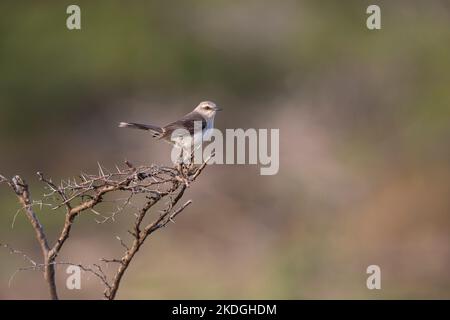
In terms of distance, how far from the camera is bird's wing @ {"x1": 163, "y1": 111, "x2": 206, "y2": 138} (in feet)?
24.8

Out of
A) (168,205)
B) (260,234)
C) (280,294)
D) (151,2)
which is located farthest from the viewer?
(151,2)

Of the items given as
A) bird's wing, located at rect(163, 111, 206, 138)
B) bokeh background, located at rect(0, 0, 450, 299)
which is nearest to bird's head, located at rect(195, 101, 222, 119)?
bird's wing, located at rect(163, 111, 206, 138)

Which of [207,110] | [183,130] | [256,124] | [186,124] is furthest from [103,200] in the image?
[256,124]

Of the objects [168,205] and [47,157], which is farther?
[47,157]

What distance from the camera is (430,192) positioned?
50.7 feet

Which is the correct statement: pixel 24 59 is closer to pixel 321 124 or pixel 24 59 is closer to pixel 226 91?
pixel 226 91

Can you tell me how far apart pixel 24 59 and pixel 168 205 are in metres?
12.2

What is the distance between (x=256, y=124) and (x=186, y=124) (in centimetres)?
822

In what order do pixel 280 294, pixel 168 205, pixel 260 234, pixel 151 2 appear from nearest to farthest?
pixel 168 205 → pixel 280 294 → pixel 260 234 → pixel 151 2

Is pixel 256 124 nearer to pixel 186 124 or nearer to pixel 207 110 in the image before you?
pixel 207 110

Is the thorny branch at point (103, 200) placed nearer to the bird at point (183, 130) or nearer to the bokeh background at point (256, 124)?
the bird at point (183, 130)

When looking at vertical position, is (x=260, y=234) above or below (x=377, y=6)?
below

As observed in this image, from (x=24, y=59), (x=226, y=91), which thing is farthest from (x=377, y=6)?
(x=24, y=59)

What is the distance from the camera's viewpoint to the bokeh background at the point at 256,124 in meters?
14.2
